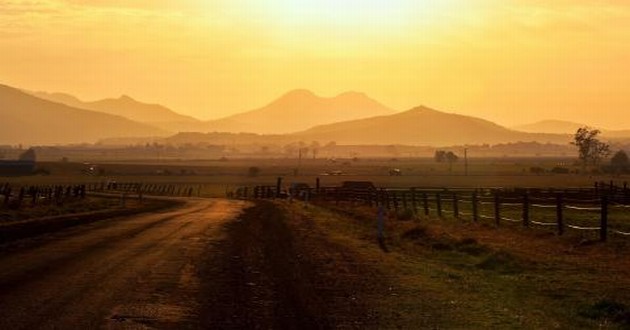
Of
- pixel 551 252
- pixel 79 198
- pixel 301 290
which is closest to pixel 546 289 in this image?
pixel 301 290

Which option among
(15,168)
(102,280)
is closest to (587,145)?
(15,168)

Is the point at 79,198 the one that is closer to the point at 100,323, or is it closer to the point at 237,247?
the point at 237,247

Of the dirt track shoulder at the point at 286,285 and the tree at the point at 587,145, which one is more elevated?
the tree at the point at 587,145

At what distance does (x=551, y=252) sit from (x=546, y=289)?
7572mm

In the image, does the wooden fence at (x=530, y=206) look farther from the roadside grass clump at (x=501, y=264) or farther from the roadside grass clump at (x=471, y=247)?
the roadside grass clump at (x=501, y=264)

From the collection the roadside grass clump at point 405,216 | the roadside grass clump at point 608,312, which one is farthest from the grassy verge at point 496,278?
the roadside grass clump at point 405,216

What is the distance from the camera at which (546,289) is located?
61.6 feet

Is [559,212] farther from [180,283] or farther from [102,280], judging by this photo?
[102,280]

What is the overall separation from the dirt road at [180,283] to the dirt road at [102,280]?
0.06 feet

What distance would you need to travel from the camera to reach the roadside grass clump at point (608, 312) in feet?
50.0

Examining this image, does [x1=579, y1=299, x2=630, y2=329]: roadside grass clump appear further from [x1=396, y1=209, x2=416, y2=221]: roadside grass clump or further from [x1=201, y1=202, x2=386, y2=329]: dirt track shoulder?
[x1=396, y1=209, x2=416, y2=221]: roadside grass clump

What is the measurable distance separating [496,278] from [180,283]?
25.9 ft

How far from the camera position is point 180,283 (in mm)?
17609

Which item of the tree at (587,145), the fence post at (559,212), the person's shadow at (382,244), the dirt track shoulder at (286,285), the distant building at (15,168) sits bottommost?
the person's shadow at (382,244)
